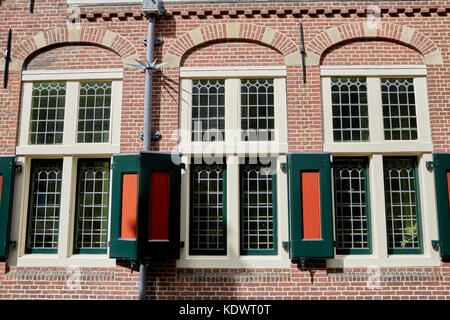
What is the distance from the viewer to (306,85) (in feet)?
20.7

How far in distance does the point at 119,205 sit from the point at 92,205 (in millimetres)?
652

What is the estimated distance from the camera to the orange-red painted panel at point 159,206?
5.79m

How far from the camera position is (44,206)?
246 inches

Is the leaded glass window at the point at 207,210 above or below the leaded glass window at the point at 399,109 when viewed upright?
below

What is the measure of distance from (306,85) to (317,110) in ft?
1.48

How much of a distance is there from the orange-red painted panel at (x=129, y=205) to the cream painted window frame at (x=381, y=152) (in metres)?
3.01

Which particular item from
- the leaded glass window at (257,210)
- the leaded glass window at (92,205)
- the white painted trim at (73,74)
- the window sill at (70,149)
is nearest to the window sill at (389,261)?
the leaded glass window at (257,210)

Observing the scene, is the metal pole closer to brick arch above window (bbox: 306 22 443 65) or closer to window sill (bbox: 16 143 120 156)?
window sill (bbox: 16 143 120 156)

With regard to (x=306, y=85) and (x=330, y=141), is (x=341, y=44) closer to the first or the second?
(x=306, y=85)

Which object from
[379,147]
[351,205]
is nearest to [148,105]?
[351,205]

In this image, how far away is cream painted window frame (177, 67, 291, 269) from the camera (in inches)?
234

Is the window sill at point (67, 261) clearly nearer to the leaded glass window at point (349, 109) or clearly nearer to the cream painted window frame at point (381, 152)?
the cream painted window frame at point (381, 152)
